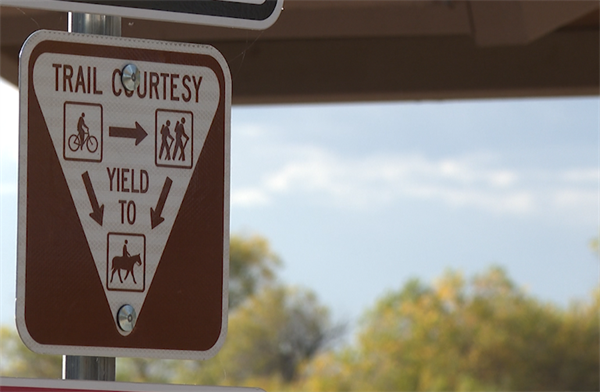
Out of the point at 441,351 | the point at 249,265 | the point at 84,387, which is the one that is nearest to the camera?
the point at 84,387

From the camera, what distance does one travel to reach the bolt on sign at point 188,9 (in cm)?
110

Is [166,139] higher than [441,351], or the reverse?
[166,139]

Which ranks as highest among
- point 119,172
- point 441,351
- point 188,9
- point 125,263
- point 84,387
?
point 188,9

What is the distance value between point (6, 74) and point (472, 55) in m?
2.19

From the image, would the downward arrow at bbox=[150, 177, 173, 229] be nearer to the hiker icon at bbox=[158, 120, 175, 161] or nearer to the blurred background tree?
the hiker icon at bbox=[158, 120, 175, 161]

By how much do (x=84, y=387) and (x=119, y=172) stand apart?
257 mm

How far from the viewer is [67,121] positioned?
111 cm

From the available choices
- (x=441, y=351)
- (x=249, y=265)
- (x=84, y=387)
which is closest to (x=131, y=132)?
(x=84, y=387)

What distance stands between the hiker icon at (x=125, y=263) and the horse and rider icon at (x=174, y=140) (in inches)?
4.8

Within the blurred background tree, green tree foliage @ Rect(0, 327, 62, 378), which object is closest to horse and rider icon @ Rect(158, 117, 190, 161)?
green tree foliage @ Rect(0, 327, 62, 378)

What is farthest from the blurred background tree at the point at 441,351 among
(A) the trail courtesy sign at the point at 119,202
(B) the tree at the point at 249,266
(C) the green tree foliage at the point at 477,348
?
(A) the trail courtesy sign at the point at 119,202

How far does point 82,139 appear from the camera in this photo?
44.0 inches

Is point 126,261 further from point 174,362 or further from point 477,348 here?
point 477,348

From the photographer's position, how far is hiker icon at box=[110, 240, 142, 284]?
3.65 feet
